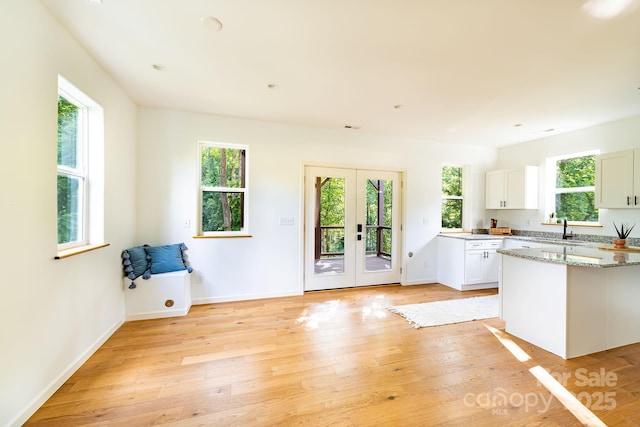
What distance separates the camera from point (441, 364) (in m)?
2.27

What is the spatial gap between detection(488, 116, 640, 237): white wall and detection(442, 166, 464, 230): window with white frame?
0.84 m

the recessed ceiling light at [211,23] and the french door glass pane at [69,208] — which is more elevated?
the recessed ceiling light at [211,23]

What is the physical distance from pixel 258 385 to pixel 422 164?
14.5ft

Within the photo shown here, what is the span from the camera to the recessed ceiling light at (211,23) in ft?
6.09

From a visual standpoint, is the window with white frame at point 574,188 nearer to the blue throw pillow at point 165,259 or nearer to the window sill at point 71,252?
the blue throw pillow at point 165,259

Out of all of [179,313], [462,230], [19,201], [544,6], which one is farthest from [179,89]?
[462,230]

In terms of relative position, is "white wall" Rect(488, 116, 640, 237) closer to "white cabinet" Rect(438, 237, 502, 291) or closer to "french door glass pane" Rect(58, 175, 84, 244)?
"white cabinet" Rect(438, 237, 502, 291)

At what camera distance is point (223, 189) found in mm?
3838

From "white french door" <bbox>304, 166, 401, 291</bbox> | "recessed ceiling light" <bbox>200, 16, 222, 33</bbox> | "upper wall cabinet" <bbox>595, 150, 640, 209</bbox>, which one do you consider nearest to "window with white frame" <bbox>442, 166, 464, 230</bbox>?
"white french door" <bbox>304, 166, 401, 291</bbox>

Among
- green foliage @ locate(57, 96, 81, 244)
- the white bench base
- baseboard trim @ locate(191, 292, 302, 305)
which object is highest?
green foliage @ locate(57, 96, 81, 244)

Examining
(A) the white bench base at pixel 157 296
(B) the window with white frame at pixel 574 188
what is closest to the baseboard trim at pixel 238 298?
(A) the white bench base at pixel 157 296

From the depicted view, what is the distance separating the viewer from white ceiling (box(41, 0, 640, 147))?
1767 millimetres

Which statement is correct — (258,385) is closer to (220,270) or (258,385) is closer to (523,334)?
(220,270)

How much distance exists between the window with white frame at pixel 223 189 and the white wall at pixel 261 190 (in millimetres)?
128
